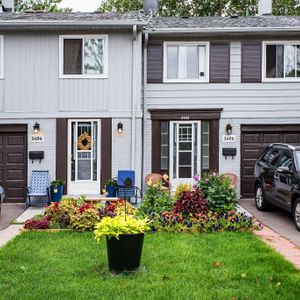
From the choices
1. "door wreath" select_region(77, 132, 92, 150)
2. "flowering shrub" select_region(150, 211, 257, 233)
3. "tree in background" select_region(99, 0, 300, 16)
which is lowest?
"flowering shrub" select_region(150, 211, 257, 233)

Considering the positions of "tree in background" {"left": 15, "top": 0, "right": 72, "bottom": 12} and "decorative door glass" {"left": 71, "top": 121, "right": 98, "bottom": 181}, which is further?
"tree in background" {"left": 15, "top": 0, "right": 72, "bottom": 12}

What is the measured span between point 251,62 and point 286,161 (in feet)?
15.5

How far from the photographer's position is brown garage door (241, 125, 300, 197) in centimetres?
1483

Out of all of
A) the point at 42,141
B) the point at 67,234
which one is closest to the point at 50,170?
the point at 42,141

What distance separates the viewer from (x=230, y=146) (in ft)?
48.2

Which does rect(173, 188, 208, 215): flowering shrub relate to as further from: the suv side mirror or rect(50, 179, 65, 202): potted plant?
rect(50, 179, 65, 202): potted plant

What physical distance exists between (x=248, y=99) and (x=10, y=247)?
358 inches

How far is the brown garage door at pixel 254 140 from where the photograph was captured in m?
14.8

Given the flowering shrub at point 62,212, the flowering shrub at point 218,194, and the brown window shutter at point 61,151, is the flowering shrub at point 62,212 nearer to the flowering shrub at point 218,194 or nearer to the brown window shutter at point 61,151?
the flowering shrub at point 218,194

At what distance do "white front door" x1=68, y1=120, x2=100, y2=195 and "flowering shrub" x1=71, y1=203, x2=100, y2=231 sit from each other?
4.36 meters

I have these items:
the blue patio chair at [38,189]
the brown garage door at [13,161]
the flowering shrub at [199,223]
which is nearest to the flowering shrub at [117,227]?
the flowering shrub at [199,223]

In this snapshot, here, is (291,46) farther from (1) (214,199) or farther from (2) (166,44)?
(1) (214,199)

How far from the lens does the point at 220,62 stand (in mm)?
14664

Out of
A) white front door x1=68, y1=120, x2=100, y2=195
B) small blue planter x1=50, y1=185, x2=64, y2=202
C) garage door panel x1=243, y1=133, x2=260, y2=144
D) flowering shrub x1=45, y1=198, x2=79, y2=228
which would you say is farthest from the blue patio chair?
garage door panel x1=243, y1=133, x2=260, y2=144
